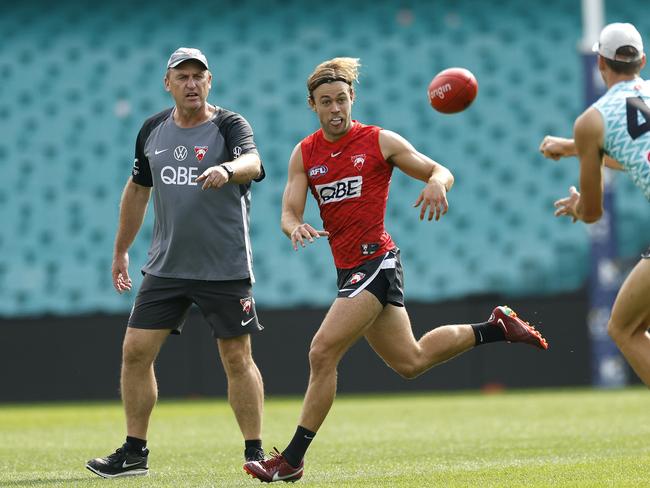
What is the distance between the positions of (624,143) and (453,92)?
5.95ft

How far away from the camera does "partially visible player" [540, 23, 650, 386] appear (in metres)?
5.43

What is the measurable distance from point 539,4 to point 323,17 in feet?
10.9

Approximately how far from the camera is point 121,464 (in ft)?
21.6

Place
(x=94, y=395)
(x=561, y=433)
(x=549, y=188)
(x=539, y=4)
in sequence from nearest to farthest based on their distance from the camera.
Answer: (x=561, y=433)
(x=94, y=395)
(x=549, y=188)
(x=539, y=4)

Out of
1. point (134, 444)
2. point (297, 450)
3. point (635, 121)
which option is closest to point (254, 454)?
point (134, 444)

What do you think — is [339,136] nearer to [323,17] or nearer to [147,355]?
[147,355]

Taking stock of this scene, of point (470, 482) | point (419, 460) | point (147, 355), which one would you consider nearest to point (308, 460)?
point (419, 460)

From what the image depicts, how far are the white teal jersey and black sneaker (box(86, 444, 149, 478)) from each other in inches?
120

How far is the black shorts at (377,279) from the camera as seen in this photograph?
615cm

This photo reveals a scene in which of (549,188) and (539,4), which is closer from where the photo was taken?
(549,188)

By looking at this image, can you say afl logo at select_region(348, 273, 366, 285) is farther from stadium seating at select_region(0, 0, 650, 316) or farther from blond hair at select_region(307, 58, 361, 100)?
stadium seating at select_region(0, 0, 650, 316)

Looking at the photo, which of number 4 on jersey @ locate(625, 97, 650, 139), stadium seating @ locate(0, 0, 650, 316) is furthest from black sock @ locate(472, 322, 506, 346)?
stadium seating @ locate(0, 0, 650, 316)

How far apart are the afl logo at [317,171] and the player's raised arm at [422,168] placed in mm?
326

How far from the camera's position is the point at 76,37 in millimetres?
19062
